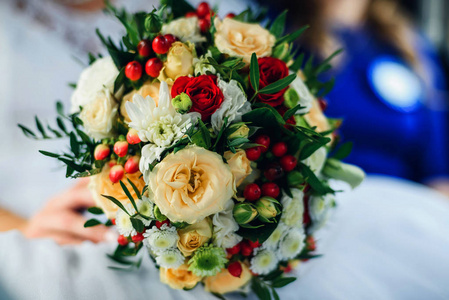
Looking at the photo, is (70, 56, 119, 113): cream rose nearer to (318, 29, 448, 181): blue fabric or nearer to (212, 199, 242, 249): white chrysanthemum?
(212, 199, 242, 249): white chrysanthemum

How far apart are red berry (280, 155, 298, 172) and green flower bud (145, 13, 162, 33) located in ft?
0.86

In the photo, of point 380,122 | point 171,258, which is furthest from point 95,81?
point 380,122

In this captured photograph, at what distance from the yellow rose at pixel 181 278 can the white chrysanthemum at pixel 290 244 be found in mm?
131

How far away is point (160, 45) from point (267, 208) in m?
0.27


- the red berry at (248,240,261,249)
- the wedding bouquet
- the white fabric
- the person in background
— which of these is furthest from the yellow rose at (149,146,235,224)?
the person in background

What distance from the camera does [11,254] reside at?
0.52m

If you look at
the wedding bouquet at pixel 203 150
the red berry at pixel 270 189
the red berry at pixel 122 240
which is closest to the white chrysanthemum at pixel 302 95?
the wedding bouquet at pixel 203 150

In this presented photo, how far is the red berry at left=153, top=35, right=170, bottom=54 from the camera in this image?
467 millimetres

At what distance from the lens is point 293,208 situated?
48 cm

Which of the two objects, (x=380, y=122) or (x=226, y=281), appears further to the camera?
(x=380, y=122)

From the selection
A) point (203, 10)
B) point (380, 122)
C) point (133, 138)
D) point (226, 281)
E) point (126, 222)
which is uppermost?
point (203, 10)

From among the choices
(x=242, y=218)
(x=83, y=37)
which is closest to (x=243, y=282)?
(x=242, y=218)

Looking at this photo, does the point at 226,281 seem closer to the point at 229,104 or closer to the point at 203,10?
the point at 229,104

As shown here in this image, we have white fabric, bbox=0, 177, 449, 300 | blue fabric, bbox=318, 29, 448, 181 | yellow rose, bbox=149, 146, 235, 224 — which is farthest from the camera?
blue fabric, bbox=318, 29, 448, 181
